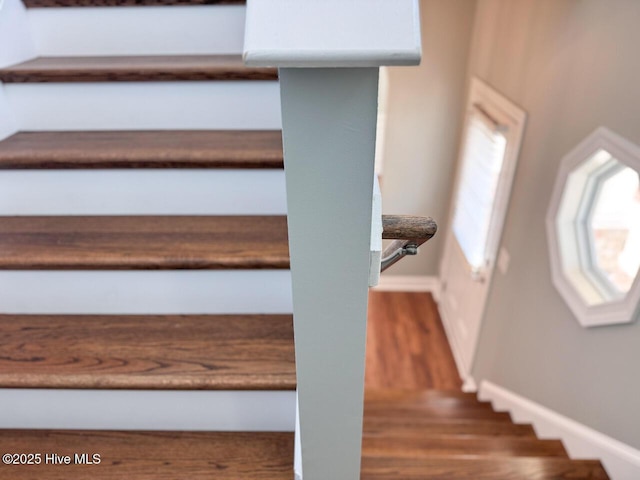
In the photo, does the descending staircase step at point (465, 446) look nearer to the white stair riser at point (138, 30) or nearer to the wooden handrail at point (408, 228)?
the wooden handrail at point (408, 228)

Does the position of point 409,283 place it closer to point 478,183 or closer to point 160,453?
point 478,183

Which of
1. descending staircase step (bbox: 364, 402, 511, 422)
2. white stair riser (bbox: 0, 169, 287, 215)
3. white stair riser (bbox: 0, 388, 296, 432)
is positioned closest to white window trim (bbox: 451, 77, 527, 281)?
→ descending staircase step (bbox: 364, 402, 511, 422)

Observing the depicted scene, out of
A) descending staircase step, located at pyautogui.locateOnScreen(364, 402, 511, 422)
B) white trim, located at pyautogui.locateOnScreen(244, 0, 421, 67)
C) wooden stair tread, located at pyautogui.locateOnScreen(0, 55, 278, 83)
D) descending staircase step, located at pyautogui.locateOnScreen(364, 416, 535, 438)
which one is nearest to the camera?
white trim, located at pyautogui.locateOnScreen(244, 0, 421, 67)

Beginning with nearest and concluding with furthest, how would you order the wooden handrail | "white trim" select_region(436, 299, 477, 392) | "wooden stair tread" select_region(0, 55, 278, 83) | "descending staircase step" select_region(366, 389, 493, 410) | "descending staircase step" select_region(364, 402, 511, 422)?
the wooden handrail
"wooden stair tread" select_region(0, 55, 278, 83)
"descending staircase step" select_region(364, 402, 511, 422)
"descending staircase step" select_region(366, 389, 493, 410)
"white trim" select_region(436, 299, 477, 392)

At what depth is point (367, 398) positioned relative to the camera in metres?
3.06

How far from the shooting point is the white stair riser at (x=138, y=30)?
4.85 feet

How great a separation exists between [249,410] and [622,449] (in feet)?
4.95

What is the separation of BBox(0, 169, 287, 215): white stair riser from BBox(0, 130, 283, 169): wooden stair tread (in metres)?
0.03

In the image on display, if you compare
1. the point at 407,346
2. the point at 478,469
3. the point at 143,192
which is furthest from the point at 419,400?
the point at 143,192

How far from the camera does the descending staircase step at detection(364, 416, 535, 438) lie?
2430 mm

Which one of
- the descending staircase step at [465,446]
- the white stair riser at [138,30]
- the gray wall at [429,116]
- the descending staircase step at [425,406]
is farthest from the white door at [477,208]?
the white stair riser at [138,30]

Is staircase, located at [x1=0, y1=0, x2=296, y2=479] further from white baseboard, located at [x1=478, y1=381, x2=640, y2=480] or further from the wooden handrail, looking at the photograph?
white baseboard, located at [x1=478, y1=381, x2=640, y2=480]

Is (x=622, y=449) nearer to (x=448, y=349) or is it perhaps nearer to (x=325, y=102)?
(x=325, y=102)

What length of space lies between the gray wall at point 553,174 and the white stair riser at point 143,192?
1339 millimetres
